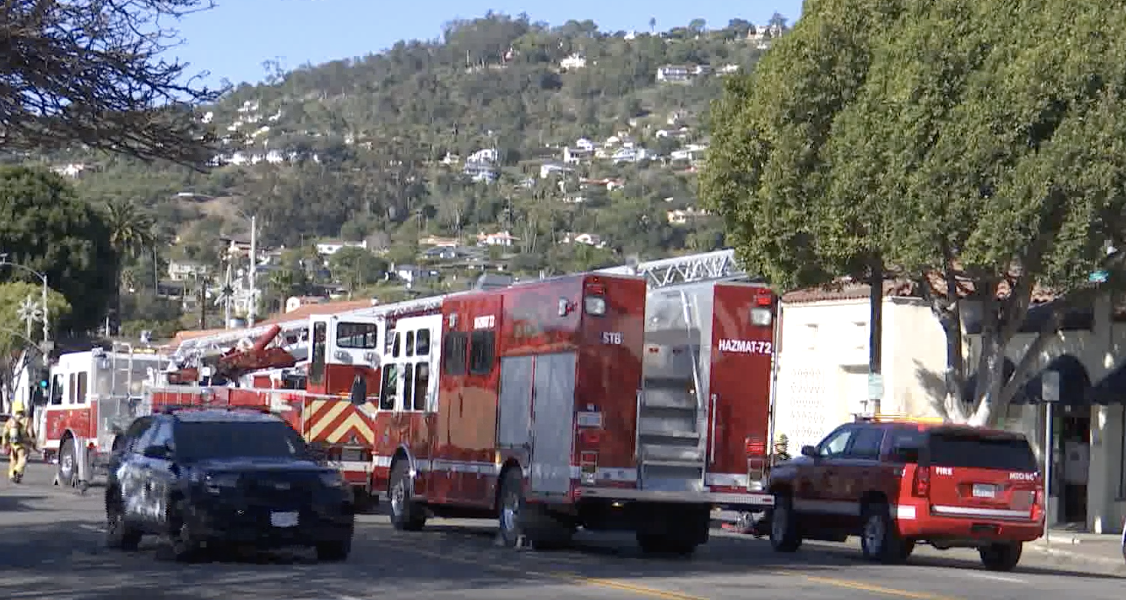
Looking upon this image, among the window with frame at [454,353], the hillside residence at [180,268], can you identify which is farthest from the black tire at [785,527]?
the hillside residence at [180,268]

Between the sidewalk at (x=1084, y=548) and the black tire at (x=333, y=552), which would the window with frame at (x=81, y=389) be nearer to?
the sidewalk at (x=1084, y=548)

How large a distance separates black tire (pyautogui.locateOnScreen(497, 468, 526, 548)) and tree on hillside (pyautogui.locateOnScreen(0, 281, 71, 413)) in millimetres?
64057

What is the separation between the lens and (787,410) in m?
48.1

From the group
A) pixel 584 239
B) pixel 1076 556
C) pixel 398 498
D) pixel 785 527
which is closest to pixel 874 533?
pixel 785 527

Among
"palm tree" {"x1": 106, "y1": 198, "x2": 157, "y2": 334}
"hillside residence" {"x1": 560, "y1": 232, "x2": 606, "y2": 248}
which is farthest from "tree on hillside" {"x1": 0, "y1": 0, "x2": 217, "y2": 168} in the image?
"hillside residence" {"x1": 560, "y1": 232, "x2": 606, "y2": 248}

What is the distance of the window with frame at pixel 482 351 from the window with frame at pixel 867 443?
Result: 17.2 feet

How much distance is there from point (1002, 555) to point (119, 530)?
38.4ft

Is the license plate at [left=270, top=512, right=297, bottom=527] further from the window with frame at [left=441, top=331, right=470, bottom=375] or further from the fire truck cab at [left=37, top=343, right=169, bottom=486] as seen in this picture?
the fire truck cab at [left=37, top=343, right=169, bottom=486]

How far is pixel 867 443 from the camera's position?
25.7 metres

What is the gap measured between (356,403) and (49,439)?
623 inches

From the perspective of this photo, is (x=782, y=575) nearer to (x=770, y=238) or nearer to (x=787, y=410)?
(x=770, y=238)

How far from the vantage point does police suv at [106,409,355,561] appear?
20000 millimetres

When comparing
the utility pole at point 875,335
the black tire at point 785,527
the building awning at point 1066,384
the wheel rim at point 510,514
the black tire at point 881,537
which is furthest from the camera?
the building awning at point 1066,384

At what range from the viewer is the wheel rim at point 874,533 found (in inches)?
977
